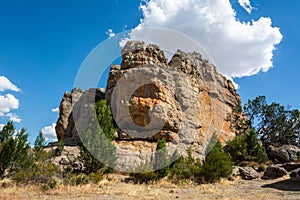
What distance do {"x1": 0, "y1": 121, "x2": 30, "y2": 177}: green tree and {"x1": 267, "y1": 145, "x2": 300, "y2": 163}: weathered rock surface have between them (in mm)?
25665

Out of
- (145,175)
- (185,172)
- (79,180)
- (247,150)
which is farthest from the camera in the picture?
(247,150)

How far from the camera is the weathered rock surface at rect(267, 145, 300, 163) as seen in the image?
27.8m

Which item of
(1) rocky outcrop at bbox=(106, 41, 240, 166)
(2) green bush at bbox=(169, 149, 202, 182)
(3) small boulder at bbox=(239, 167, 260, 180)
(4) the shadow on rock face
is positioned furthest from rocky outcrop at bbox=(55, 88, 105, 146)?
(4) the shadow on rock face

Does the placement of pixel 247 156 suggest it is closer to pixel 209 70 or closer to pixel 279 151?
pixel 279 151

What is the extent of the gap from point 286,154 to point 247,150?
463 cm

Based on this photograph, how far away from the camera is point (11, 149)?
1412cm

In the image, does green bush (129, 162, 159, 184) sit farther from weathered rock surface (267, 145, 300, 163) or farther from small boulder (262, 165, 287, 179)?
weathered rock surface (267, 145, 300, 163)

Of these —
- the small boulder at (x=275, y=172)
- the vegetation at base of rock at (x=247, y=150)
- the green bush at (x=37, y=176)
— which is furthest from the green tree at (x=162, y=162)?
the vegetation at base of rock at (x=247, y=150)

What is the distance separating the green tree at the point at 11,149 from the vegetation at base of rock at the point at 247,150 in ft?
65.5

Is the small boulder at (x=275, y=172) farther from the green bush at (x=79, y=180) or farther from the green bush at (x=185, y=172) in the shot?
the green bush at (x=79, y=180)

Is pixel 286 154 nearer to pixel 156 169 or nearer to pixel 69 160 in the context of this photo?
pixel 156 169

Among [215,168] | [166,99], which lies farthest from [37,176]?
[166,99]

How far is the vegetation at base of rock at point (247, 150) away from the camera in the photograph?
86.5 feet

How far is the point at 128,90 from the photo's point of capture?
30.4 m
